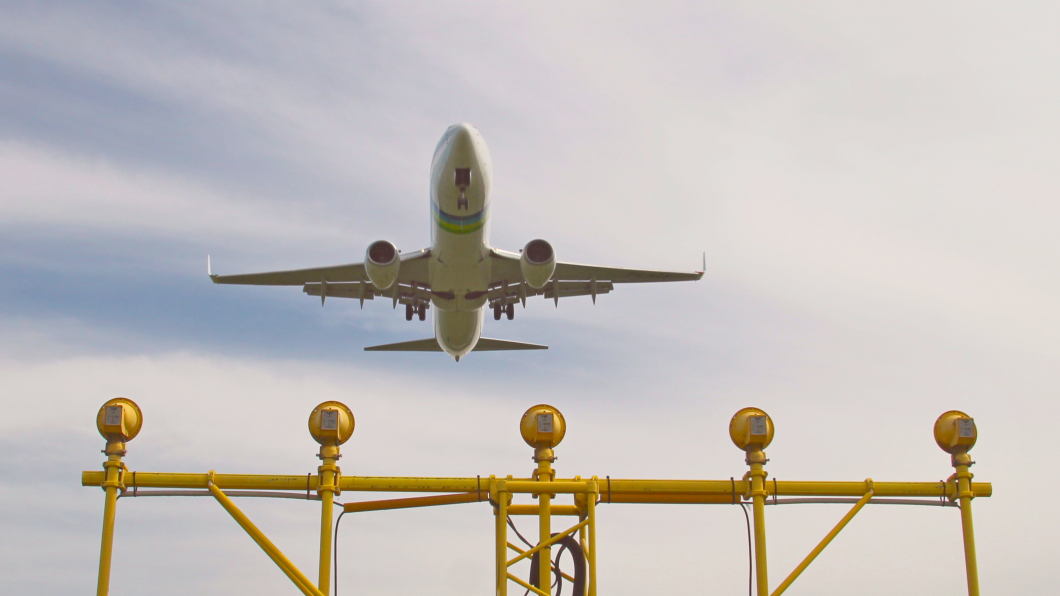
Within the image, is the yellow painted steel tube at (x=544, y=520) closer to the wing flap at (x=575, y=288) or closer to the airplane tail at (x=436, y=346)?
the wing flap at (x=575, y=288)

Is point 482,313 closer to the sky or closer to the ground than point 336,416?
closer to the sky

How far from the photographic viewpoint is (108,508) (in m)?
11.8

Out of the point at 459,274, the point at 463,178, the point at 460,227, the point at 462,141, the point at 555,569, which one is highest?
the point at 462,141

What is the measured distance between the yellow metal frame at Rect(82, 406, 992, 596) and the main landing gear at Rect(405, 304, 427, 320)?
2056 cm

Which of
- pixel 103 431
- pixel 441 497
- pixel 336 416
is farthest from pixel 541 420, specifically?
pixel 103 431

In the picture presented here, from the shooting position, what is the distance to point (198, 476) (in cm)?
1210

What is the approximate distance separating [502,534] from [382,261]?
53.5 ft

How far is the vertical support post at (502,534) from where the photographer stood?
39.4 ft

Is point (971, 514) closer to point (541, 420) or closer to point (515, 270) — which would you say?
point (541, 420)

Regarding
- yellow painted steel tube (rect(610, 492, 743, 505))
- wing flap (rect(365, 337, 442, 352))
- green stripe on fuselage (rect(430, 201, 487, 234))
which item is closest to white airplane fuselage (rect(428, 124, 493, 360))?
green stripe on fuselage (rect(430, 201, 487, 234))

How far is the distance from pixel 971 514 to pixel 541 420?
663 cm

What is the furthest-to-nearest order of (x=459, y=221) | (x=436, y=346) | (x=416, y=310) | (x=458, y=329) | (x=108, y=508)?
1. (x=436, y=346)
2. (x=416, y=310)
3. (x=458, y=329)
4. (x=459, y=221)
5. (x=108, y=508)

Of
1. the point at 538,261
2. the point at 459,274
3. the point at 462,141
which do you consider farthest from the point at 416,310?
the point at 462,141

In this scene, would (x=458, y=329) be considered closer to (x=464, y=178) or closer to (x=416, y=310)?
(x=416, y=310)
